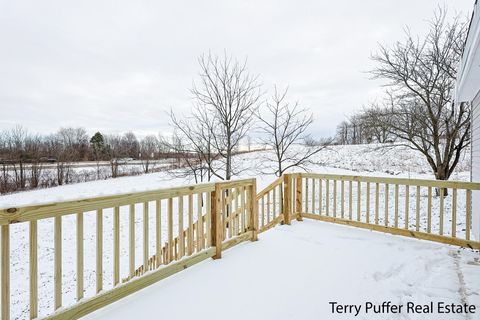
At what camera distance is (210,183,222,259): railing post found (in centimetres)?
307

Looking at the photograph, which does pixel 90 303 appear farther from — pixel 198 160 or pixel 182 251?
pixel 198 160

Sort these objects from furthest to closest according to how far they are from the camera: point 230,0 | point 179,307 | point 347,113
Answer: point 347,113 < point 230,0 < point 179,307

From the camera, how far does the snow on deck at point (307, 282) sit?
2.03 m

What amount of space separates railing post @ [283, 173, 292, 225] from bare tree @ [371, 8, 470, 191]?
19.9 ft

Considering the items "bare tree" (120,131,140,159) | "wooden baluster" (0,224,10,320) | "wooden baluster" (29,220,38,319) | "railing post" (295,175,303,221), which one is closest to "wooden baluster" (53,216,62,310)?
"wooden baluster" (29,220,38,319)

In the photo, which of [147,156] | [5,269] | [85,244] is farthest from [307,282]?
[147,156]

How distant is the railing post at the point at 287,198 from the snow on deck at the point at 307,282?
0.96m

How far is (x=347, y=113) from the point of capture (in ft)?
40.9

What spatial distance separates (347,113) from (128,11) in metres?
10.4

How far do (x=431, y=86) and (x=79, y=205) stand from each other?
1003 cm

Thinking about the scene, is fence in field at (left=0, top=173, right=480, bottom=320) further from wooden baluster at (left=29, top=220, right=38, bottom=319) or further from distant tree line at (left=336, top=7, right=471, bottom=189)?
distant tree line at (left=336, top=7, right=471, bottom=189)

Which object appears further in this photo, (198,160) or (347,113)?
(347,113)

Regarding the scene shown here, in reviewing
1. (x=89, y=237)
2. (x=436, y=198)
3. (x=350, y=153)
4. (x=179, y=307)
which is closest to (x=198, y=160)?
(x=89, y=237)

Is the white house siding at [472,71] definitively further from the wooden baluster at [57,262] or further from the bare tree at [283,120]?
the bare tree at [283,120]
